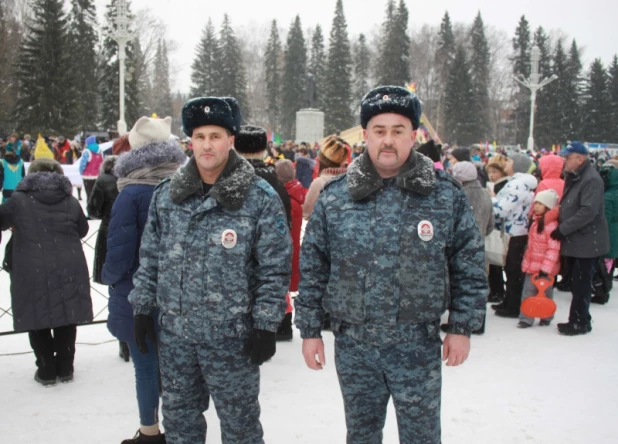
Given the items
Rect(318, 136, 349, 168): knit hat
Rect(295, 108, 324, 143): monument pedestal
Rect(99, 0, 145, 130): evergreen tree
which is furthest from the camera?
Rect(99, 0, 145, 130): evergreen tree

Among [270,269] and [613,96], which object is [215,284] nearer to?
[270,269]

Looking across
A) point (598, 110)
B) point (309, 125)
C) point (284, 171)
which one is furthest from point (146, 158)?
point (598, 110)

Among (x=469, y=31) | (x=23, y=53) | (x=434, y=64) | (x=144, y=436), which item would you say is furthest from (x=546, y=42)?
(x=144, y=436)

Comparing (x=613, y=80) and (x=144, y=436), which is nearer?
(x=144, y=436)

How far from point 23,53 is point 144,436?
1786 inches

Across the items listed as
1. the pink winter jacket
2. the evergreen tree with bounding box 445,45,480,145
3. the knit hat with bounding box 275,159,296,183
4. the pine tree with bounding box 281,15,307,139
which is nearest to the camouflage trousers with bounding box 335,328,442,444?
the knit hat with bounding box 275,159,296,183

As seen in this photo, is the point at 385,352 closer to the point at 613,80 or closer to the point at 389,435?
the point at 389,435

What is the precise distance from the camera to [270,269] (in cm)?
246

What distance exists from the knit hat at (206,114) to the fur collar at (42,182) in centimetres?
201

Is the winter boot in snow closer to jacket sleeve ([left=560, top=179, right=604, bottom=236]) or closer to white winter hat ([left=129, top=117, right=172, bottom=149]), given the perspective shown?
white winter hat ([left=129, top=117, right=172, bottom=149])

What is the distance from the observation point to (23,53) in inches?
1609

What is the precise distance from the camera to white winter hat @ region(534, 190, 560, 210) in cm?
566

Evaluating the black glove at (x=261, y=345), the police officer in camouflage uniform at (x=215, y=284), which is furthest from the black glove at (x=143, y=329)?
the black glove at (x=261, y=345)

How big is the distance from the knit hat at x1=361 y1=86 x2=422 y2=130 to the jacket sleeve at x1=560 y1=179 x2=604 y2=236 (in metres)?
3.67
